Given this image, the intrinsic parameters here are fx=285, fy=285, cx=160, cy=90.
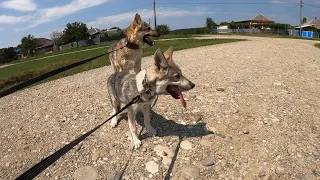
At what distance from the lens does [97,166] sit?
550cm

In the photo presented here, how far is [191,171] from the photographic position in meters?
5.19

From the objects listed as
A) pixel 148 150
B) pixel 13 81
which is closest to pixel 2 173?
pixel 148 150

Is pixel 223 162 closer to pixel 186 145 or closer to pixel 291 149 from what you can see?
pixel 186 145

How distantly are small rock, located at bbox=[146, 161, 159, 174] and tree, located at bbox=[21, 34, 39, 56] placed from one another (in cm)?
9201

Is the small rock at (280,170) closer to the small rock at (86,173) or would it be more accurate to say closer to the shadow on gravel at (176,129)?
the shadow on gravel at (176,129)

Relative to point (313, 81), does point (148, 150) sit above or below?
below

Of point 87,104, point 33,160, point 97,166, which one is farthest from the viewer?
point 87,104

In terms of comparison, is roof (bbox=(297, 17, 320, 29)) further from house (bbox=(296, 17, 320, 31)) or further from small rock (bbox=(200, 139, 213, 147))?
small rock (bbox=(200, 139, 213, 147))

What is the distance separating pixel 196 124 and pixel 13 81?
13.7 meters

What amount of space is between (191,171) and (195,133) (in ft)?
4.20

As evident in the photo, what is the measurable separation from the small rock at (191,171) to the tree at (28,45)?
3640 inches

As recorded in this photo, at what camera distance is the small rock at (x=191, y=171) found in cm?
510

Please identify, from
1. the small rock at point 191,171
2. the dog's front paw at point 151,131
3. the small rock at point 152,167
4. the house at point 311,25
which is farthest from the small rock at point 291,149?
the house at point 311,25

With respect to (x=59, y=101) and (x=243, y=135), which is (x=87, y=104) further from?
(x=243, y=135)
